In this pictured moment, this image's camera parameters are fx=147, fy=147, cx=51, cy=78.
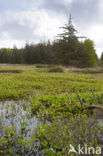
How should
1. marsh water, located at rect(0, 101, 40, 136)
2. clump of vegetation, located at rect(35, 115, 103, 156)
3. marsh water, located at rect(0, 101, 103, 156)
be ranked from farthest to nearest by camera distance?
1. marsh water, located at rect(0, 101, 40, 136)
2. marsh water, located at rect(0, 101, 103, 156)
3. clump of vegetation, located at rect(35, 115, 103, 156)

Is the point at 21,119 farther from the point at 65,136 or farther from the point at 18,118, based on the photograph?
the point at 65,136

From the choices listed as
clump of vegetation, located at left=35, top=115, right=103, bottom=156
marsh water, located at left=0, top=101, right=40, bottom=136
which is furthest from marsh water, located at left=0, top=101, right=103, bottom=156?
clump of vegetation, located at left=35, top=115, right=103, bottom=156

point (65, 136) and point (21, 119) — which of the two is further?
point (21, 119)

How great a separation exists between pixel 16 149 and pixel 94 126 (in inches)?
104

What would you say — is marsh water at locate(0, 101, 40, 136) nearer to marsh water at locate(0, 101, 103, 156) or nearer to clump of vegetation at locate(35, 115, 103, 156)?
marsh water at locate(0, 101, 103, 156)

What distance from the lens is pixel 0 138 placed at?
4324 mm

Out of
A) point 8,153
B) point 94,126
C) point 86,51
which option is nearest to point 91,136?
point 94,126

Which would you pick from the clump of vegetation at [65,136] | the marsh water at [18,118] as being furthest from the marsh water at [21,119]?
the clump of vegetation at [65,136]

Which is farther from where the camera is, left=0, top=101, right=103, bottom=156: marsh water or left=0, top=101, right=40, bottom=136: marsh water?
left=0, top=101, right=40, bottom=136: marsh water

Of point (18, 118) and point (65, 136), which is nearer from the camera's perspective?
point (65, 136)

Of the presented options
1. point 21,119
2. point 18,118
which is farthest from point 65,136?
point 18,118

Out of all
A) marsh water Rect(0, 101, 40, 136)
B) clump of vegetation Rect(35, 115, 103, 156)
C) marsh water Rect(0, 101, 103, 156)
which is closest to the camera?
clump of vegetation Rect(35, 115, 103, 156)

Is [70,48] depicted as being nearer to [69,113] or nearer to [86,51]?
[86,51]

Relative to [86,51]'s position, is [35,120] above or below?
below
